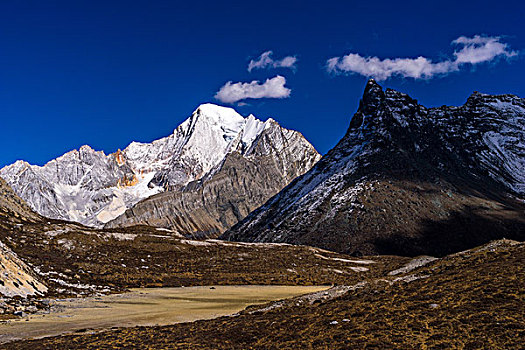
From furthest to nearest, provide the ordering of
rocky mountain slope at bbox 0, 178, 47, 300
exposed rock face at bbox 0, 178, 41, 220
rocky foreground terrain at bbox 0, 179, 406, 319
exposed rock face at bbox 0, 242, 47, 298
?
exposed rock face at bbox 0, 178, 41, 220, rocky foreground terrain at bbox 0, 179, 406, 319, exposed rock face at bbox 0, 242, 47, 298, rocky mountain slope at bbox 0, 178, 47, 300

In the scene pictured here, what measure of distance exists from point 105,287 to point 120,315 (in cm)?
1721

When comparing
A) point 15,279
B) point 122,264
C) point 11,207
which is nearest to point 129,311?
point 15,279

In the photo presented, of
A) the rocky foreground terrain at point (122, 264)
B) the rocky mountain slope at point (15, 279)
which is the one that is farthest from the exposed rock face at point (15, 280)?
the rocky foreground terrain at point (122, 264)

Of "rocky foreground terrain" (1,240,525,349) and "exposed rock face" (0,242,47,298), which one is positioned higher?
"exposed rock face" (0,242,47,298)

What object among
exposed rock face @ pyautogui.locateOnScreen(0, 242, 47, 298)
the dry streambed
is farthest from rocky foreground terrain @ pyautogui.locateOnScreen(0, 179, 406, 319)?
the dry streambed

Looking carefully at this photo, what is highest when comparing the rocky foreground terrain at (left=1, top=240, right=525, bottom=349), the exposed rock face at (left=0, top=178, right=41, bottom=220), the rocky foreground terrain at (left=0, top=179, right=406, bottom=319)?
the exposed rock face at (left=0, top=178, right=41, bottom=220)

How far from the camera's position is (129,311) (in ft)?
111

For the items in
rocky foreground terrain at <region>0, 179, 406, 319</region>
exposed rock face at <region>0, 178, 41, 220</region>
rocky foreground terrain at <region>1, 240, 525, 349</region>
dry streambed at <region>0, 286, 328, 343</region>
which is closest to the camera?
rocky foreground terrain at <region>1, 240, 525, 349</region>

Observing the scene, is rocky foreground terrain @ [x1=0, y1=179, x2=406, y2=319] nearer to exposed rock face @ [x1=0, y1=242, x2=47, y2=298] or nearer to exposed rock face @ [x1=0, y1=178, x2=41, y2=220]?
exposed rock face @ [x1=0, y1=242, x2=47, y2=298]

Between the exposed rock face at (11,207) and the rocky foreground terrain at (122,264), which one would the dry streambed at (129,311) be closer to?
the rocky foreground terrain at (122,264)

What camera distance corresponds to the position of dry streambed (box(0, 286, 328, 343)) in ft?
84.0

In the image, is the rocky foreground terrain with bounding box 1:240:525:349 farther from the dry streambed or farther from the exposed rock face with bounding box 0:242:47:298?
the exposed rock face with bounding box 0:242:47:298

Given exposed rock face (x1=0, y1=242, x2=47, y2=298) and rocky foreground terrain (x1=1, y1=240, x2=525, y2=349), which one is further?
exposed rock face (x1=0, y1=242, x2=47, y2=298)

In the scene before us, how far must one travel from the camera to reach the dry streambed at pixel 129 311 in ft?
84.0
